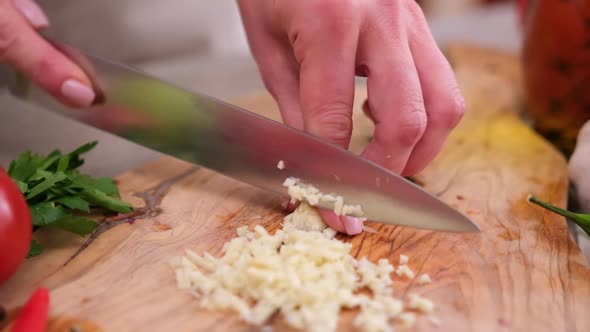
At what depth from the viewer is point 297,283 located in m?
0.94

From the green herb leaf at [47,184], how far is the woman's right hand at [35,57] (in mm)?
237

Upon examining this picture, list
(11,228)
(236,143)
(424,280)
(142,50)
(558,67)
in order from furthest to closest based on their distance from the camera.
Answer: (142,50) < (558,67) < (236,143) < (424,280) < (11,228)

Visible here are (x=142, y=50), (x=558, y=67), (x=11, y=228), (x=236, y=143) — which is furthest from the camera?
(x=142, y=50)

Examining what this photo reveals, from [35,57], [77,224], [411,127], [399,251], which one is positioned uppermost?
[35,57]

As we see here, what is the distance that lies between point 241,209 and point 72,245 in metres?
0.34

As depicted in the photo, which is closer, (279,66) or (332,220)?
(332,220)

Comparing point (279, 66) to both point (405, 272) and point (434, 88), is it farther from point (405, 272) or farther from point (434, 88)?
point (405, 272)

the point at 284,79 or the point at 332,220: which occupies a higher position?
the point at 284,79

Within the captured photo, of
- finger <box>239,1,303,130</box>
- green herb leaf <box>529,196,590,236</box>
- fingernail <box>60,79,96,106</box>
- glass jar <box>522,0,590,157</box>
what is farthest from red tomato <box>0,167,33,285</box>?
glass jar <box>522,0,590,157</box>

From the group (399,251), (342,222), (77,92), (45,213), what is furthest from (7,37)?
(399,251)

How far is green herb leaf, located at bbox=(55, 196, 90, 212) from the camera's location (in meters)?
1.13

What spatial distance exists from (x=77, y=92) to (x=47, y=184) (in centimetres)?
26

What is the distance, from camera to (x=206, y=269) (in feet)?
3.39

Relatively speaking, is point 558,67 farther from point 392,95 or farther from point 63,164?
point 63,164
